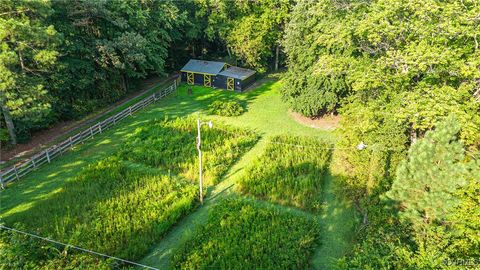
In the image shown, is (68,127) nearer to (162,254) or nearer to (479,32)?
(162,254)

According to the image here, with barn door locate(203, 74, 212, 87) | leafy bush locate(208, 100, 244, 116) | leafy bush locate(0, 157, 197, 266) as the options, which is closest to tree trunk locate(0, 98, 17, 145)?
leafy bush locate(0, 157, 197, 266)

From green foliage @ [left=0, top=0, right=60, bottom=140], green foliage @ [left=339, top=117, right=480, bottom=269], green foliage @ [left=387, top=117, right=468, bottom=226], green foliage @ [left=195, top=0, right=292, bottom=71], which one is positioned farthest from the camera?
green foliage @ [left=195, top=0, right=292, bottom=71]

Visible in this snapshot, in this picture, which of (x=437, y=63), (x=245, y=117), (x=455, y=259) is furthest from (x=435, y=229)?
(x=245, y=117)

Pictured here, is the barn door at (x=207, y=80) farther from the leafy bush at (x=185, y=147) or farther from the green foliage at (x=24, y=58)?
the green foliage at (x=24, y=58)

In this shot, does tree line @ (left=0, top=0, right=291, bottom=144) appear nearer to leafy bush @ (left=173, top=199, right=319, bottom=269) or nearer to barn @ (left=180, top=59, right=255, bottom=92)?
barn @ (left=180, top=59, right=255, bottom=92)

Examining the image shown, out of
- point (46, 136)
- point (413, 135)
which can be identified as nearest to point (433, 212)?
point (413, 135)

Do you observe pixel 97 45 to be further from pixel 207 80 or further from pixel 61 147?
pixel 207 80
